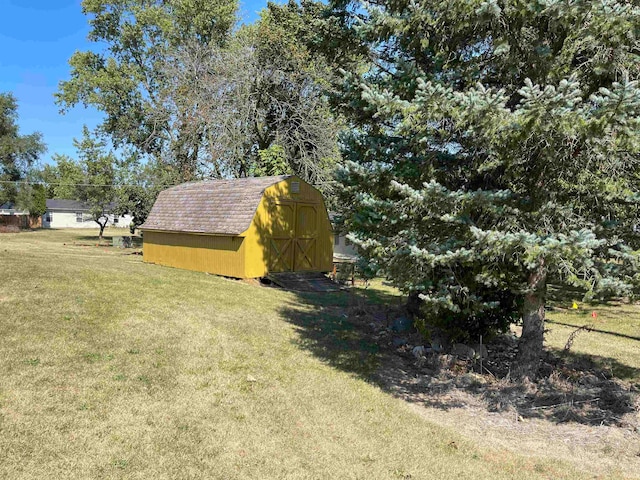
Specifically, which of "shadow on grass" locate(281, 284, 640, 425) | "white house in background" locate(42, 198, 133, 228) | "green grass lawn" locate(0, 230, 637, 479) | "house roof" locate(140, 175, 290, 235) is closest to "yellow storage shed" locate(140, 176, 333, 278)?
"house roof" locate(140, 175, 290, 235)

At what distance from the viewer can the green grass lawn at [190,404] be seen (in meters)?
5.01

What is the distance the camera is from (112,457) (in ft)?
16.0

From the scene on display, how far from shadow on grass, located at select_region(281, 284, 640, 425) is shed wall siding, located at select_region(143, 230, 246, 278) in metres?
5.66

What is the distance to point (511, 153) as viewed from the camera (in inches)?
239

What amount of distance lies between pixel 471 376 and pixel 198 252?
13.5 metres

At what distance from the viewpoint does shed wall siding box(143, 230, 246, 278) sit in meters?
17.7

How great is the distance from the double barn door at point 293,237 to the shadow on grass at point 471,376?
5878 millimetres

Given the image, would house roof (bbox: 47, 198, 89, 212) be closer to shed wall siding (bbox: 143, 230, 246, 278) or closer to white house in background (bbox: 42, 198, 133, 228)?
white house in background (bbox: 42, 198, 133, 228)

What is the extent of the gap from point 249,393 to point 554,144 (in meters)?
5.74

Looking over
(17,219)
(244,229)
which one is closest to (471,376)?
(244,229)

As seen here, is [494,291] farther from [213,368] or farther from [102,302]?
[102,302]

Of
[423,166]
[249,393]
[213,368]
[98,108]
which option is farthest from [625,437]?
[98,108]

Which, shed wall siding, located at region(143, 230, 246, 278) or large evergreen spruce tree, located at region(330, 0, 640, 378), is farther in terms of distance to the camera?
shed wall siding, located at region(143, 230, 246, 278)

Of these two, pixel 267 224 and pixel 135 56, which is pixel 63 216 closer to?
pixel 135 56
